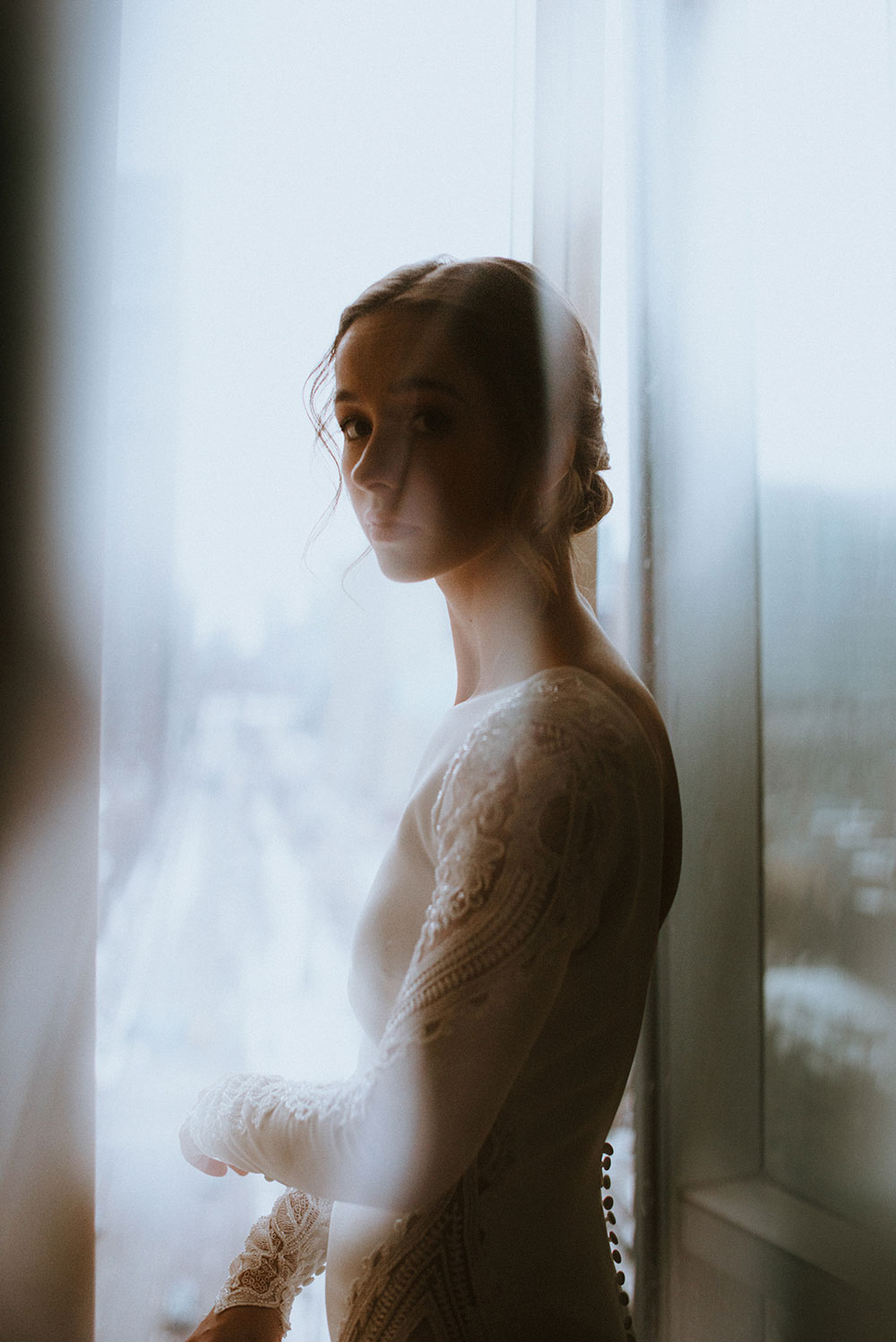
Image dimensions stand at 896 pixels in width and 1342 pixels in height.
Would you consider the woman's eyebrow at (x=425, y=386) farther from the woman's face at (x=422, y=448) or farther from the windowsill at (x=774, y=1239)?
the windowsill at (x=774, y=1239)

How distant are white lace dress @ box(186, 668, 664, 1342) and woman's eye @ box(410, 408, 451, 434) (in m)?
0.24

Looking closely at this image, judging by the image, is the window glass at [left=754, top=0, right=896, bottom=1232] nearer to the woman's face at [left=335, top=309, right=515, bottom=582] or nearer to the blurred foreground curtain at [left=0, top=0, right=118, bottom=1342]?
the woman's face at [left=335, top=309, right=515, bottom=582]

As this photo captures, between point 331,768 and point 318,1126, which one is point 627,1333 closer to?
point 318,1126

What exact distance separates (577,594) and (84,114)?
749 millimetres

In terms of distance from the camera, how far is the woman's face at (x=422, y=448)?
0.77 m

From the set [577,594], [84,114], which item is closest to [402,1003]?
[577,594]

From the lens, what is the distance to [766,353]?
1.19 m

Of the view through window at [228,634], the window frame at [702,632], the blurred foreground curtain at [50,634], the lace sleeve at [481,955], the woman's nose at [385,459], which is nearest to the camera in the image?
the lace sleeve at [481,955]

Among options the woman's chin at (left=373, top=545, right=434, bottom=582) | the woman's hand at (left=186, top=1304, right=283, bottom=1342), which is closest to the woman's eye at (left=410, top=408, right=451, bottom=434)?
the woman's chin at (left=373, top=545, right=434, bottom=582)

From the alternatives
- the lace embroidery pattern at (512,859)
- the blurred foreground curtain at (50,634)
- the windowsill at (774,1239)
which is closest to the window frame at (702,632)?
the windowsill at (774,1239)

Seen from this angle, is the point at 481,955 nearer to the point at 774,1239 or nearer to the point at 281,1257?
the point at 281,1257

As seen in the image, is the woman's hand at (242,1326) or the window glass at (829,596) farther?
the window glass at (829,596)

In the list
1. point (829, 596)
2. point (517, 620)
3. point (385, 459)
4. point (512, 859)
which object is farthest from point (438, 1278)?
point (829, 596)

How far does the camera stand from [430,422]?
78cm
